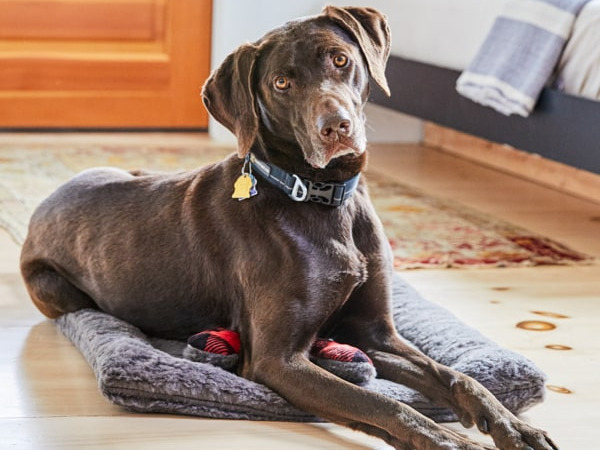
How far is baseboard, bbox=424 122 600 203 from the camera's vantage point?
4.55 m

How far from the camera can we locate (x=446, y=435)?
1939 mm

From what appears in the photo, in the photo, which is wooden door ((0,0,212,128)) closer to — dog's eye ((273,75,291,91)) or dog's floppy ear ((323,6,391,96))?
dog's floppy ear ((323,6,391,96))

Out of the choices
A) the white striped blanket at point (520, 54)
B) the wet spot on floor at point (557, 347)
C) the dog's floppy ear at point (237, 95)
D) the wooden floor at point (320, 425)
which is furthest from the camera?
the white striped blanket at point (520, 54)

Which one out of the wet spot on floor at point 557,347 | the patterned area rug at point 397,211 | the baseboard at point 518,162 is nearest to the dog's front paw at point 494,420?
the wet spot on floor at point 557,347

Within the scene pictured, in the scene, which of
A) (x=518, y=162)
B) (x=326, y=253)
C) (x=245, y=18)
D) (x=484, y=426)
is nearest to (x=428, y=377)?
(x=484, y=426)

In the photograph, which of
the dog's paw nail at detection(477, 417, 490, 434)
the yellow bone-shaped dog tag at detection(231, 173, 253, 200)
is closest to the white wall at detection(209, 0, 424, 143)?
the yellow bone-shaped dog tag at detection(231, 173, 253, 200)

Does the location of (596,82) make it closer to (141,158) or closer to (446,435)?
(446,435)

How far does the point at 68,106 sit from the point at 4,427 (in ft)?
12.3

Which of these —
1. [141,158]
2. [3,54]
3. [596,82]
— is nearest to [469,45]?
[596,82]

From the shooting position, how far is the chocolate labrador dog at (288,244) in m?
2.12

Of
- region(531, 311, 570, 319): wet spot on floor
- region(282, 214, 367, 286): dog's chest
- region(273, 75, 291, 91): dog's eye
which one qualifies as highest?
region(273, 75, 291, 91): dog's eye

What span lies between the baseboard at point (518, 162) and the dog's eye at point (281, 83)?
2.30 metres

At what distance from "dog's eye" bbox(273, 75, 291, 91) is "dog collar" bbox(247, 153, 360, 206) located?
19 cm

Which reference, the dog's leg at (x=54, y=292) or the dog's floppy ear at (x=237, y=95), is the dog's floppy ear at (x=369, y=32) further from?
the dog's leg at (x=54, y=292)
